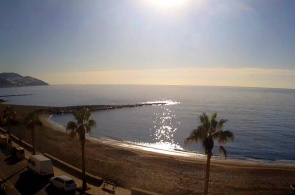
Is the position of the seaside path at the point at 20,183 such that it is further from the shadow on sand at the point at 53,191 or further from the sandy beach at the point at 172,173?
the sandy beach at the point at 172,173

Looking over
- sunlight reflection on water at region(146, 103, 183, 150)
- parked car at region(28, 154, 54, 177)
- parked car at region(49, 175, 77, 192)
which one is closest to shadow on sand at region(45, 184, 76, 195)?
parked car at region(49, 175, 77, 192)

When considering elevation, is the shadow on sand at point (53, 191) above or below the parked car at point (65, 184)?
below

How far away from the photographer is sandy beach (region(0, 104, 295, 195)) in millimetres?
31516

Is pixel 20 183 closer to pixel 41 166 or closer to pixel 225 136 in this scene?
pixel 41 166

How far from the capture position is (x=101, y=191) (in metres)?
23.8

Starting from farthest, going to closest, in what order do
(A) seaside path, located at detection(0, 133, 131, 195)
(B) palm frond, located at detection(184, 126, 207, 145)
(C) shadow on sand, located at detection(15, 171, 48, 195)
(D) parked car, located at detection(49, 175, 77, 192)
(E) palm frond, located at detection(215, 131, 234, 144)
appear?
(C) shadow on sand, located at detection(15, 171, 48, 195)
(A) seaside path, located at detection(0, 133, 131, 195)
(D) parked car, located at detection(49, 175, 77, 192)
(B) palm frond, located at detection(184, 126, 207, 145)
(E) palm frond, located at detection(215, 131, 234, 144)

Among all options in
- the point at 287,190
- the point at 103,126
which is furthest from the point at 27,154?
the point at 103,126

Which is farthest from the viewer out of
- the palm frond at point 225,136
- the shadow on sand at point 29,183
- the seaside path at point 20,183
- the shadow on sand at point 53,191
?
the shadow on sand at point 29,183

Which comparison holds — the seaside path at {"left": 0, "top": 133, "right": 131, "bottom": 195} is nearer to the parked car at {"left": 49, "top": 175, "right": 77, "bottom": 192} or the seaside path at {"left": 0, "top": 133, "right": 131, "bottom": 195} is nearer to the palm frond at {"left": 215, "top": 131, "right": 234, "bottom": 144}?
the parked car at {"left": 49, "top": 175, "right": 77, "bottom": 192}

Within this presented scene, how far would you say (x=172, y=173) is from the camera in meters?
38.0

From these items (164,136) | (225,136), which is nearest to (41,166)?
(225,136)

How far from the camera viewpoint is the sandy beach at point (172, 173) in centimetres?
3152

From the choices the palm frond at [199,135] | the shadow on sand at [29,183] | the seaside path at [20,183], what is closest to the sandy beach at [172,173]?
the seaside path at [20,183]

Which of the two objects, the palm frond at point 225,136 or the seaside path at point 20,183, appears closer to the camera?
the palm frond at point 225,136
